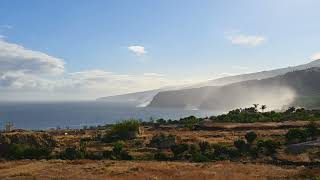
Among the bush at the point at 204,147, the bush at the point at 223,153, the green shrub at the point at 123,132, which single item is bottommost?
the bush at the point at 223,153

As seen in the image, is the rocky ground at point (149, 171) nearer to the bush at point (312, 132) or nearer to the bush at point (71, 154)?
the bush at point (71, 154)

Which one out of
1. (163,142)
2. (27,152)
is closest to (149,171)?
(27,152)

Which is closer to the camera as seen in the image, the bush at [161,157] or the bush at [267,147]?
the bush at [161,157]

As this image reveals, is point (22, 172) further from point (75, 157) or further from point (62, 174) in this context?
point (75, 157)

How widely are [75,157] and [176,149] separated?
976 centimetres

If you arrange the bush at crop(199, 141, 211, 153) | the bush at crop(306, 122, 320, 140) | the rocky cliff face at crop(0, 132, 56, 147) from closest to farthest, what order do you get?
the bush at crop(199, 141, 211, 153)
the rocky cliff face at crop(0, 132, 56, 147)
the bush at crop(306, 122, 320, 140)

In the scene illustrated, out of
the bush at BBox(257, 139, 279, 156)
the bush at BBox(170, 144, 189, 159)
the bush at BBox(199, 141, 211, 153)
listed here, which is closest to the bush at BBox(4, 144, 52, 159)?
the bush at BBox(170, 144, 189, 159)

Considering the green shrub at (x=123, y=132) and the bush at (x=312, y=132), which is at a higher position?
the green shrub at (x=123, y=132)

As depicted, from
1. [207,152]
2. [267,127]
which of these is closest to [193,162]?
[207,152]

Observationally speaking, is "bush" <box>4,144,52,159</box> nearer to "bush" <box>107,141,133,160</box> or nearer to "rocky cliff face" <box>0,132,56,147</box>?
"rocky cliff face" <box>0,132,56,147</box>

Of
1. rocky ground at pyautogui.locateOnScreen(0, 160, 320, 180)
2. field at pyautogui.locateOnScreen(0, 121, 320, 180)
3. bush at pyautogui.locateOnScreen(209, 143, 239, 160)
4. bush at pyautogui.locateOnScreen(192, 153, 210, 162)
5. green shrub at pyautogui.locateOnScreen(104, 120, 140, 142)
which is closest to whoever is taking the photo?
rocky ground at pyautogui.locateOnScreen(0, 160, 320, 180)

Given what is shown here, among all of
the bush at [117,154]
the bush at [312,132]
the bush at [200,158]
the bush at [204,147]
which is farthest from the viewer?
the bush at [312,132]

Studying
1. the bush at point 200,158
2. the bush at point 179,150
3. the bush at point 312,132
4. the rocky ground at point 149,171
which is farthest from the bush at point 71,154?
the bush at point 312,132

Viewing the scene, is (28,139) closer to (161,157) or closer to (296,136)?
(161,157)
